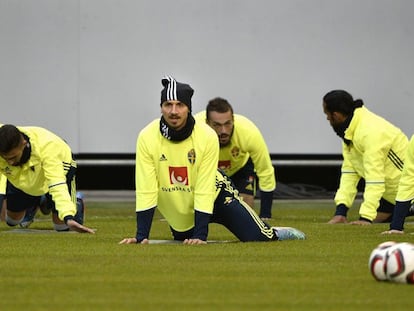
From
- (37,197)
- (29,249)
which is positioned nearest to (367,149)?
(37,197)

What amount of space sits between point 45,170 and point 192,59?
8759mm

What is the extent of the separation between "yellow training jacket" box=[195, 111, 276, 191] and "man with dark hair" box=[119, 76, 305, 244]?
352 centimetres

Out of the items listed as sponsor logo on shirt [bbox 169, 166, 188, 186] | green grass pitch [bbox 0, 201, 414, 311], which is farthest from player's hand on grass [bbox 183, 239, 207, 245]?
sponsor logo on shirt [bbox 169, 166, 188, 186]

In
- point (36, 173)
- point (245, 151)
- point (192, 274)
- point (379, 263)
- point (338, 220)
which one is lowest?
point (338, 220)

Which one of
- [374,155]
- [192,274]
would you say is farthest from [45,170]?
[374,155]

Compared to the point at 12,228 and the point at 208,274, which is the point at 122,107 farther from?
the point at 208,274

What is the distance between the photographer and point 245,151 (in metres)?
16.0

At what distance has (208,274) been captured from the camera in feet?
31.2

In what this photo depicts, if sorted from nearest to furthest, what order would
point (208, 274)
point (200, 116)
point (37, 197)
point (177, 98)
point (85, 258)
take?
point (208, 274)
point (85, 258)
point (177, 98)
point (37, 197)
point (200, 116)

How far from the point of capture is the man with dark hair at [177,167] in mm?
11578

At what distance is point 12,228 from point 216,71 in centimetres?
752

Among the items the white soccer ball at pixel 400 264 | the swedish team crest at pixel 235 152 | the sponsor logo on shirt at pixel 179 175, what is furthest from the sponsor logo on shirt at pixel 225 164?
the white soccer ball at pixel 400 264

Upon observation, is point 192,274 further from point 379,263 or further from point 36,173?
point 36,173

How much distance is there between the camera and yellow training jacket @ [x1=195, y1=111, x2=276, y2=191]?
15.7 meters
